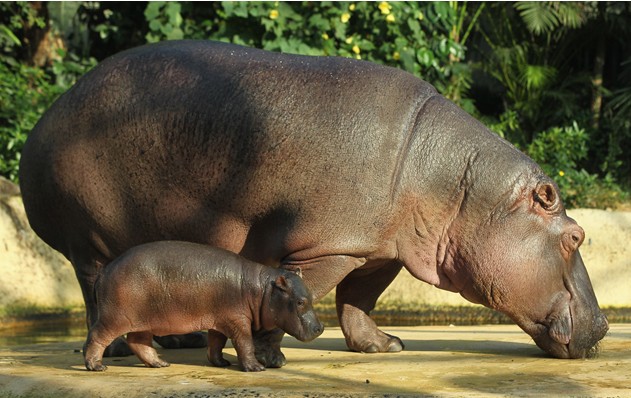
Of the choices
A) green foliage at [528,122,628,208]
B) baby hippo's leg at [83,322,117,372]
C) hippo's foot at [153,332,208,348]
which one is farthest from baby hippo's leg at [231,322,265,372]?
green foliage at [528,122,628,208]

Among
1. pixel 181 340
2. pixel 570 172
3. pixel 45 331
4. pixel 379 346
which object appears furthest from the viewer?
pixel 570 172

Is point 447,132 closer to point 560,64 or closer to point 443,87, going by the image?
point 443,87

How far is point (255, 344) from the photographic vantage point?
5.30 m

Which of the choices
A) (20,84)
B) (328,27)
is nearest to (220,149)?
(328,27)

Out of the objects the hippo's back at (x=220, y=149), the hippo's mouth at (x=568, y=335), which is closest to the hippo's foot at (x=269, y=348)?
the hippo's back at (x=220, y=149)

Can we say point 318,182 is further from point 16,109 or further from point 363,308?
point 16,109

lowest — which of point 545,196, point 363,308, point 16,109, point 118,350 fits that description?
point 16,109

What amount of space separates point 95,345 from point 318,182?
1.31m

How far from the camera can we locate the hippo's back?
5316 millimetres

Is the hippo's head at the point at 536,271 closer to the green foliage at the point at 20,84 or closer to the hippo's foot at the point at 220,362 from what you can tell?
the hippo's foot at the point at 220,362

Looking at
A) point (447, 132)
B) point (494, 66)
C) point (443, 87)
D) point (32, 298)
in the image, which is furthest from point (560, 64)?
point (447, 132)

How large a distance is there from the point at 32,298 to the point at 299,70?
4664 millimetres

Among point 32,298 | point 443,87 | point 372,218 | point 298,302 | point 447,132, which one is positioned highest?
point 447,132

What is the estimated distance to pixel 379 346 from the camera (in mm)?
6043
